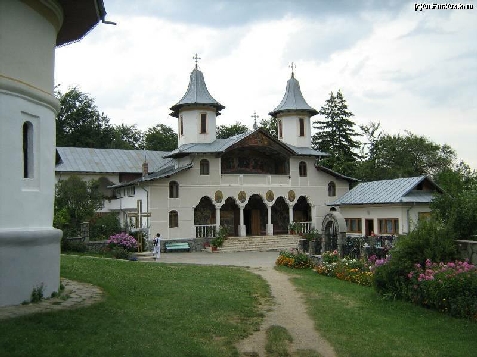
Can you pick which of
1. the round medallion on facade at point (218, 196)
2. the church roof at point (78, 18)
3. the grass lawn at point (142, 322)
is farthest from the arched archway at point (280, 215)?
the church roof at point (78, 18)

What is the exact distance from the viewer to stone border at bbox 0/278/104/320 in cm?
888

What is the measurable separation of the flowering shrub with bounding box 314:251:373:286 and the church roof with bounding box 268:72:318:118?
21222 mm

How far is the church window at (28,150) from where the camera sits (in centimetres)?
1025

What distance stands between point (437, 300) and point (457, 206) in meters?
5.68

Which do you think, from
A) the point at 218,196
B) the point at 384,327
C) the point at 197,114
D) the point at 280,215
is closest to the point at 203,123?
the point at 197,114

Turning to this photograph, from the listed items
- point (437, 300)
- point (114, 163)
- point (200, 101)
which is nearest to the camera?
point (437, 300)

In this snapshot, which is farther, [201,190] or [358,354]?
[201,190]

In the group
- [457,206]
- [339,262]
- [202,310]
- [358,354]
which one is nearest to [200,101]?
[339,262]

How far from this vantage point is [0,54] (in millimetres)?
9430

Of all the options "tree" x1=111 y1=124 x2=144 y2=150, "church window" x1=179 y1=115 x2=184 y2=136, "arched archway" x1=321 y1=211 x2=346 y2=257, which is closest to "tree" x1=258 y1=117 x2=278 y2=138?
"tree" x1=111 y1=124 x2=144 y2=150

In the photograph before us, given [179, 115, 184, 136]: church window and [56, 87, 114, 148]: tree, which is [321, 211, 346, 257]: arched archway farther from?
[56, 87, 114, 148]: tree

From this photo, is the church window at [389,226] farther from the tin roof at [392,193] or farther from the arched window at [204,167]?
the arched window at [204,167]

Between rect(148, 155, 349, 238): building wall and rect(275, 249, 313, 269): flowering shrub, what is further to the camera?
rect(148, 155, 349, 238): building wall

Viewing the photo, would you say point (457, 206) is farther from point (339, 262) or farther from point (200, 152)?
point (200, 152)
